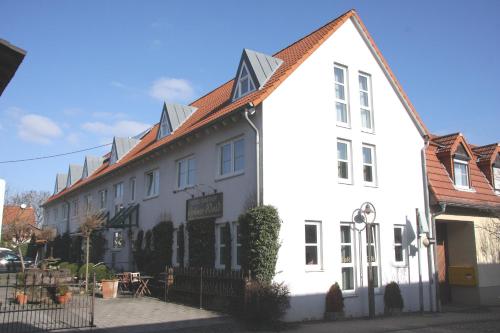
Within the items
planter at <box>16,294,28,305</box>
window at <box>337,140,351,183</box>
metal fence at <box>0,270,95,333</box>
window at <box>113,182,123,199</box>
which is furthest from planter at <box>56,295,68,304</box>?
window at <box>337,140,351,183</box>

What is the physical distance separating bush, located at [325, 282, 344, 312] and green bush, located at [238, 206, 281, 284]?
7.97 ft

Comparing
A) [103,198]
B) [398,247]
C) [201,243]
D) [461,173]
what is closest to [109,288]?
[201,243]

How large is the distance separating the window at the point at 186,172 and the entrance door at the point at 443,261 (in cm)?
1094

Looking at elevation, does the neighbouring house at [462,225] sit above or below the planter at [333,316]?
above

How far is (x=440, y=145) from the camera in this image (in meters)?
21.2

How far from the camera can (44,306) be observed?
15188 mm

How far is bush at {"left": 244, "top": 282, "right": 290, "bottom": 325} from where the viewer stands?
41.1 ft

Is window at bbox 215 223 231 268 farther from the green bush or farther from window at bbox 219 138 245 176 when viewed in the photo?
the green bush

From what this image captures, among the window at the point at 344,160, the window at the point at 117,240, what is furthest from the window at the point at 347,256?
the window at the point at 117,240

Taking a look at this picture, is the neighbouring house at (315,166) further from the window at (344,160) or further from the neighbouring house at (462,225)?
the neighbouring house at (462,225)

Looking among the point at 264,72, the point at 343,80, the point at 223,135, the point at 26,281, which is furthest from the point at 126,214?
the point at 343,80

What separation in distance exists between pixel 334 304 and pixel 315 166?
14.6 ft

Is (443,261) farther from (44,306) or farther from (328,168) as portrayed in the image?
(44,306)

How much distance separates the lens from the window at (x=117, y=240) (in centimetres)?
2488
